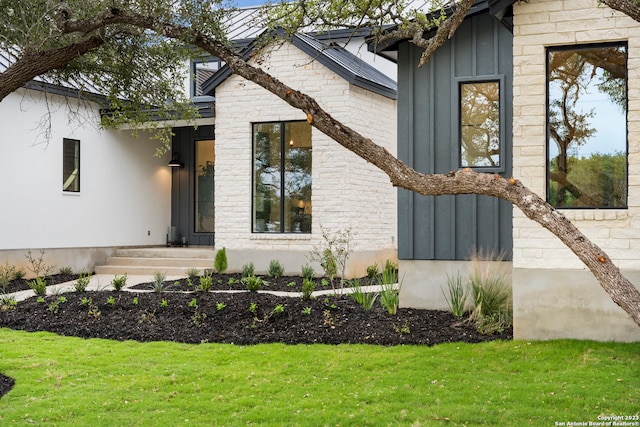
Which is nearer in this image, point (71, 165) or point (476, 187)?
point (476, 187)

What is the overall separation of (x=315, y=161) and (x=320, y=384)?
816 centimetres

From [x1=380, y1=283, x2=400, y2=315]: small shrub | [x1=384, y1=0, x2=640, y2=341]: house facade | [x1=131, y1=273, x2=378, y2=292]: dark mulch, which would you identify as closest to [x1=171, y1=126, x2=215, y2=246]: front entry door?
[x1=131, y1=273, x2=378, y2=292]: dark mulch

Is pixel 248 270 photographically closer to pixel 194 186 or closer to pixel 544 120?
pixel 194 186

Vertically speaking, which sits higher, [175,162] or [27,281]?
[175,162]

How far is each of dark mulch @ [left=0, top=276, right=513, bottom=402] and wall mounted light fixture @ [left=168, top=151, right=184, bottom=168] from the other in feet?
25.4

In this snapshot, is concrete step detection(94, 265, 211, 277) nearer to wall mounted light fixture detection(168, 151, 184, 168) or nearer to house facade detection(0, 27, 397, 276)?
house facade detection(0, 27, 397, 276)

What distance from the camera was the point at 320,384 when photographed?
7.05 m

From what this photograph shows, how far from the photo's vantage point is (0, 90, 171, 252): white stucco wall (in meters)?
14.8

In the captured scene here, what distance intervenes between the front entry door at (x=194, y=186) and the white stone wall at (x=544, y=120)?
11412 millimetres

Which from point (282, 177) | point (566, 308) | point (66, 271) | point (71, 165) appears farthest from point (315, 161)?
point (566, 308)

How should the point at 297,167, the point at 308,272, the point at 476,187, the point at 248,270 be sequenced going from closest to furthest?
the point at 476,187 → the point at 308,272 → the point at 248,270 → the point at 297,167

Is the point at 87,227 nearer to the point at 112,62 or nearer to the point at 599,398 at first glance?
the point at 112,62

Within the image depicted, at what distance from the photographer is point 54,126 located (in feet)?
51.8

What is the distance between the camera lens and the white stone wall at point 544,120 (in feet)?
25.9
